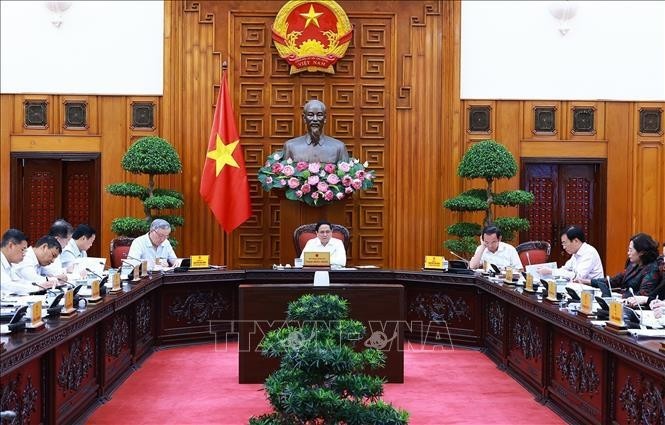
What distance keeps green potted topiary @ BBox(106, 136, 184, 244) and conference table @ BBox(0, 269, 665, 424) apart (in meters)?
1.51

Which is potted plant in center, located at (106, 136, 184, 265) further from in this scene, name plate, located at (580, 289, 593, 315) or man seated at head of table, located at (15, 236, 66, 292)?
name plate, located at (580, 289, 593, 315)

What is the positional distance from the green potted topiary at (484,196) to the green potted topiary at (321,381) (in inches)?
193

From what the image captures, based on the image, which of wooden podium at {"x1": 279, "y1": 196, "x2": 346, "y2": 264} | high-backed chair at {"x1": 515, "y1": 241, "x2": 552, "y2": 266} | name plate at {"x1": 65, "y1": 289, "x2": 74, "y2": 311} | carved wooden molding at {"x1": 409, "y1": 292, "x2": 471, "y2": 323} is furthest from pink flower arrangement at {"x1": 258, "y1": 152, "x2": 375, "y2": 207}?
name plate at {"x1": 65, "y1": 289, "x2": 74, "y2": 311}

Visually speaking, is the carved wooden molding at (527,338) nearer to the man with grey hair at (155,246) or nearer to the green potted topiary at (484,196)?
the green potted topiary at (484,196)

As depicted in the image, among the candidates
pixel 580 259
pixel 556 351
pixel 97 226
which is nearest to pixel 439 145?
pixel 580 259

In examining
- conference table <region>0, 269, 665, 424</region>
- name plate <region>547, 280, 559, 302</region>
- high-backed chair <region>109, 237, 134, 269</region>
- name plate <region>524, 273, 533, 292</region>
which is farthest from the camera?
high-backed chair <region>109, 237, 134, 269</region>

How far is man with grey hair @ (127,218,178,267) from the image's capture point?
6.70m

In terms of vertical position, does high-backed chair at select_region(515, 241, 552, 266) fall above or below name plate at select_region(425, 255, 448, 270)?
above

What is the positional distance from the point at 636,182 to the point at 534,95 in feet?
4.95

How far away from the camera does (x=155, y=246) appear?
277 inches

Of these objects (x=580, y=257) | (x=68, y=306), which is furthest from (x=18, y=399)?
(x=580, y=257)

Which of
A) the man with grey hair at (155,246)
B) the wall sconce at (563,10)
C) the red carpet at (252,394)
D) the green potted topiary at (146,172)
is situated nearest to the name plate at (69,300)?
the red carpet at (252,394)

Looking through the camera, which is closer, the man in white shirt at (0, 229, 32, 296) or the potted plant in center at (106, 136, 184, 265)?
the man in white shirt at (0, 229, 32, 296)

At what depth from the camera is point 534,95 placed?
9.02 m
